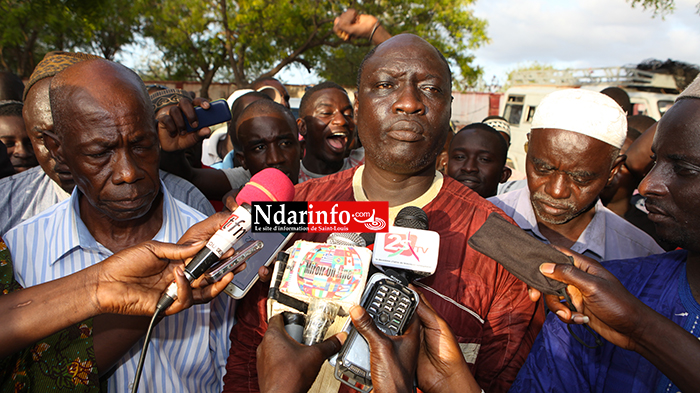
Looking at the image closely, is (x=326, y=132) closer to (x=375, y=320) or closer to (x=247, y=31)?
(x=375, y=320)

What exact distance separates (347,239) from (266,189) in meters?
0.37

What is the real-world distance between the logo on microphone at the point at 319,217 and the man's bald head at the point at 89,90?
0.92 meters

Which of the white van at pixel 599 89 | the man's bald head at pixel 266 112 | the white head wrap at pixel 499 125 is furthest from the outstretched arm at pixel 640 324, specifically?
the white van at pixel 599 89

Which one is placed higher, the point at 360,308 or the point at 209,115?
the point at 209,115

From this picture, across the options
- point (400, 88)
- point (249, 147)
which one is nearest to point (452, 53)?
point (249, 147)

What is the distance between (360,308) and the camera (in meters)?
1.25

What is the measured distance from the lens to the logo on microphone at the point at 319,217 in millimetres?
1393

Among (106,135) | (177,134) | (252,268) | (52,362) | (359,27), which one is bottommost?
(52,362)

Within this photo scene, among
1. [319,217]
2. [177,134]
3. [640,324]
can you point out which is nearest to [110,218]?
[177,134]

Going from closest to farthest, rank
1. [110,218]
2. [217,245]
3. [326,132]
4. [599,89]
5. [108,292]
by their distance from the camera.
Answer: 1. [217,245]
2. [108,292]
3. [110,218]
4. [326,132]
5. [599,89]

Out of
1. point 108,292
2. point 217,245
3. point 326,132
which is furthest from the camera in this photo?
point 326,132

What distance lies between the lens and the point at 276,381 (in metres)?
1.25

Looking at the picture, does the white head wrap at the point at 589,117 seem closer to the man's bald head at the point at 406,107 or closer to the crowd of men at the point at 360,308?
the crowd of men at the point at 360,308

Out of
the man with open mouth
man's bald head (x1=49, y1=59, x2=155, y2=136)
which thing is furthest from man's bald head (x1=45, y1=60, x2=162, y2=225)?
the man with open mouth
